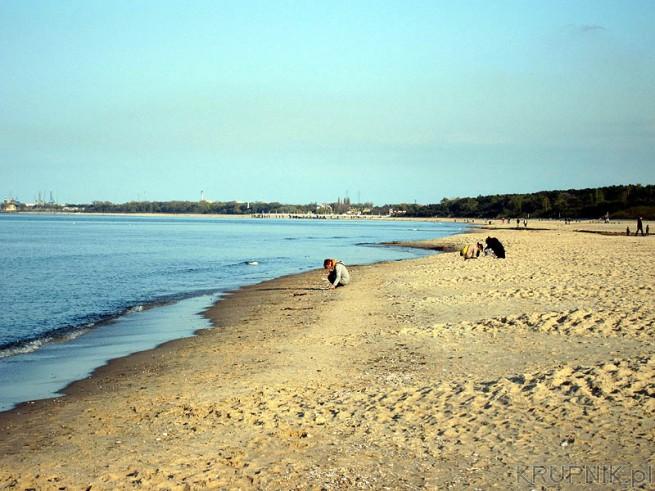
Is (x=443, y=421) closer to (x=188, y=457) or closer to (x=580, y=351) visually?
(x=188, y=457)

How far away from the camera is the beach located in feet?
20.6

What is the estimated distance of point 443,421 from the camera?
7508 millimetres

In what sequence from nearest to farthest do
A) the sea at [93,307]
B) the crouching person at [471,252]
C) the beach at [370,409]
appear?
the beach at [370,409] < the sea at [93,307] < the crouching person at [471,252]

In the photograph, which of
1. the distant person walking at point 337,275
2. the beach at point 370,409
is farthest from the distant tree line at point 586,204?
the beach at point 370,409

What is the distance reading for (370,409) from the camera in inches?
320

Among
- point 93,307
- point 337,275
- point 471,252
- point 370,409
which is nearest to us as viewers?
point 370,409

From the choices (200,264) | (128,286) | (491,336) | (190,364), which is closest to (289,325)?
(190,364)

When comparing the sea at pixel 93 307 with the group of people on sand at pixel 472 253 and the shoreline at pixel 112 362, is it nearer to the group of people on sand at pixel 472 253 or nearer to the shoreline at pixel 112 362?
the shoreline at pixel 112 362

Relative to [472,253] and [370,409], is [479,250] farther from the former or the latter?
[370,409]

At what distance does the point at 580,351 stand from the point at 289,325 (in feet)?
23.9

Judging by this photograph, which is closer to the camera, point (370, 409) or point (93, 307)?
point (370, 409)

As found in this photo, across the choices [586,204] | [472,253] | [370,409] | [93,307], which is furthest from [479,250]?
[586,204]

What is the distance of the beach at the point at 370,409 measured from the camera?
6.27m

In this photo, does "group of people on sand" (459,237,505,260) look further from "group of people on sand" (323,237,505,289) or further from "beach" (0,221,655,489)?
"beach" (0,221,655,489)
